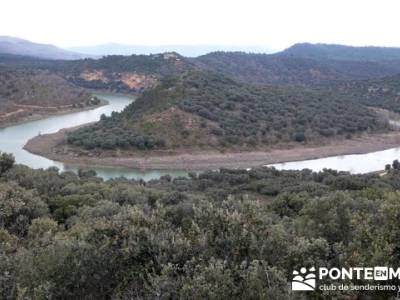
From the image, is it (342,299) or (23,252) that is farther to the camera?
(23,252)

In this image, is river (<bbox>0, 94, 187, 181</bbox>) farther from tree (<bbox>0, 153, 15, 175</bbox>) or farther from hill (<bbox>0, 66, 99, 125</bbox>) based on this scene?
tree (<bbox>0, 153, 15, 175</bbox>)

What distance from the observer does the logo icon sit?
7.47m

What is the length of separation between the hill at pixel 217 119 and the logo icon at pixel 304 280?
42024mm

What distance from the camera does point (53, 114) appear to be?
72.5 m

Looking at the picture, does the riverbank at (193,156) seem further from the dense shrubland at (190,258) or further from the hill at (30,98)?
the dense shrubland at (190,258)

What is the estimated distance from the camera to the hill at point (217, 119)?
168 ft

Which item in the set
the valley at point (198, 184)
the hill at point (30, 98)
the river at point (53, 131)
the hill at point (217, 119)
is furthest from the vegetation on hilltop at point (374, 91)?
the hill at point (30, 98)

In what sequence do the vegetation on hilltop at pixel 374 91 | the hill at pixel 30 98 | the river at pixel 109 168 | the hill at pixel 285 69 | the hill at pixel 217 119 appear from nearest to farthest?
1. the river at pixel 109 168
2. the hill at pixel 217 119
3. the hill at pixel 30 98
4. the vegetation on hilltop at pixel 374 91
5. the hill at pixel 285 69

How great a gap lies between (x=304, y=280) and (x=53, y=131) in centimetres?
5642

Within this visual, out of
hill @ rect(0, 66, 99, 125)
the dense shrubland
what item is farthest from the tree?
hill @ rect(0, 66, 99, 125)

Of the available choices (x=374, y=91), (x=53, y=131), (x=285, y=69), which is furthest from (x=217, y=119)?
(x=285, y=69)

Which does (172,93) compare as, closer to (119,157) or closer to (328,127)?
(119,157)

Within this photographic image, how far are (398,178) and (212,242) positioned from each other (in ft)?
97.8

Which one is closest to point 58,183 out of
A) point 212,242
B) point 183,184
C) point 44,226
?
point 183,184
